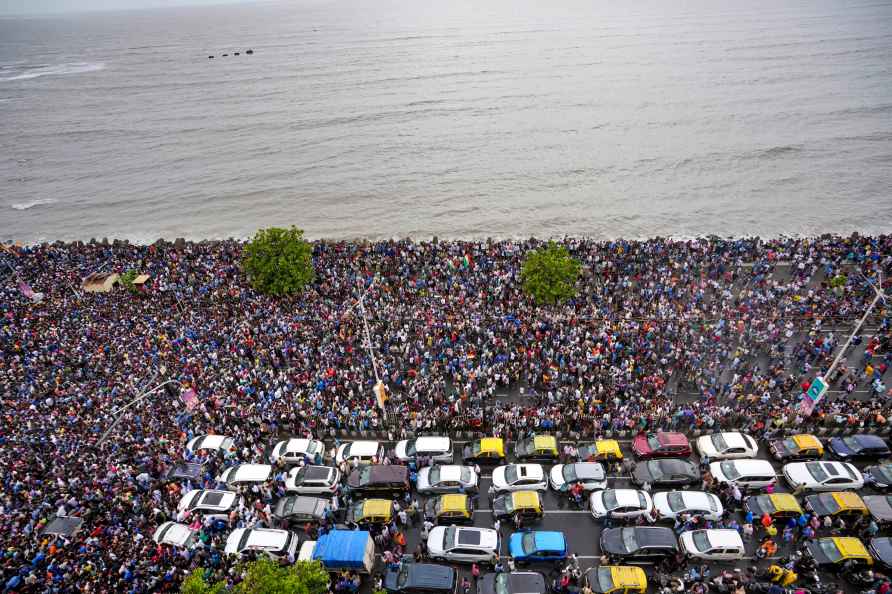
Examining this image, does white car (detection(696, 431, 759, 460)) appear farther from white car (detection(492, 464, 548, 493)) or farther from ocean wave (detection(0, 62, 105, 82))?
ocean wave (detection(0, 62, 105, 82))

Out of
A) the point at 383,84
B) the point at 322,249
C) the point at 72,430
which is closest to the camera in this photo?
the point at 72,430

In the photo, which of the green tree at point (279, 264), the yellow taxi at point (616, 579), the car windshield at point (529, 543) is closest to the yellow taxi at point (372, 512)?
the car windshield at point (529, 543)

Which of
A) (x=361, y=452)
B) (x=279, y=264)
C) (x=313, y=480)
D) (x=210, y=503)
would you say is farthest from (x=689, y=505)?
(x=279, y=264)

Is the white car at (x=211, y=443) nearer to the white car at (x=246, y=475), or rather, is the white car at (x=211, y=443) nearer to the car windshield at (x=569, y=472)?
the white car at (x=246, y=475)

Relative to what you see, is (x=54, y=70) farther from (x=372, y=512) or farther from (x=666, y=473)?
(x=666, y=473)

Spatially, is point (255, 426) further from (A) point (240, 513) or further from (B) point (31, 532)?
(B) point (31, 532)

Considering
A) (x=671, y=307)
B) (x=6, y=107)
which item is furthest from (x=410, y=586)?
(x=6, y=107)

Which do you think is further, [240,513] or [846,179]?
[846,179]

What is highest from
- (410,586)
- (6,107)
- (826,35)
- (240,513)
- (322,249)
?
(826,35)
